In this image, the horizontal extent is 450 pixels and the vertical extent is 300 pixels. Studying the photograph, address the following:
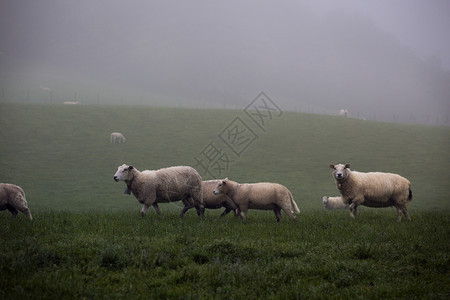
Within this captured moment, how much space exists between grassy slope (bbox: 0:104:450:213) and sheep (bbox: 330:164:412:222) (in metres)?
18.8

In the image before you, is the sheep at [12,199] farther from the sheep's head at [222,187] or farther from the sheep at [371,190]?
the sheep at [371,190]

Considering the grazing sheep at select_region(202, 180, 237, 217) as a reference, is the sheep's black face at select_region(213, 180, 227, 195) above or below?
above

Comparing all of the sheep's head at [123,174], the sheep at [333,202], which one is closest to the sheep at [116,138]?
the sheep at [333,202]

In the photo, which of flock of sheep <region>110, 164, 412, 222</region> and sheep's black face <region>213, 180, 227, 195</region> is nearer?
flock of sheep <region>110, 164, 412, 222</region>

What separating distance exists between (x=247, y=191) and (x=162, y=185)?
11.1ft

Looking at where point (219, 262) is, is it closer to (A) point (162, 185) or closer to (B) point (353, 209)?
(A) point (162, 185)

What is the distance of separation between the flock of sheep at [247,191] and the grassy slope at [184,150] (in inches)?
715

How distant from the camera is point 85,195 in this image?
118 ft

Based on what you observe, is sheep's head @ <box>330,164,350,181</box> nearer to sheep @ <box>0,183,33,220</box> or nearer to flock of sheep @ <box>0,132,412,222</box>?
flock of sheep @ <box>0,132,412,222</box>

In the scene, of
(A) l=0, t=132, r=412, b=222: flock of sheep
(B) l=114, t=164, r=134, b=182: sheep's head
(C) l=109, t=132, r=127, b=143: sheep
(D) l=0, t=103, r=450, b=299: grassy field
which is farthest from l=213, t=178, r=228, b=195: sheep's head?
(C) l=109, t=132, r=127, b=143: sheep

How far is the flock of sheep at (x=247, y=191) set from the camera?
15000 mm

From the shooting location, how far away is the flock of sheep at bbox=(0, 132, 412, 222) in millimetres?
15000

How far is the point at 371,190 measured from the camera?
15.5 m

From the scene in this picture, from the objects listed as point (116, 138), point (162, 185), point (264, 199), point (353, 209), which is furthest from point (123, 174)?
point (116, 138)
